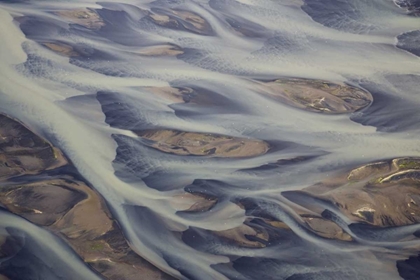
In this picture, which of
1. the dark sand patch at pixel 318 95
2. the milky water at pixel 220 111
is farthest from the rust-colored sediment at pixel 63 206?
the dark sand patch at pixel 318 95

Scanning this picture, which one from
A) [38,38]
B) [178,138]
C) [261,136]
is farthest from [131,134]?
[38,38]

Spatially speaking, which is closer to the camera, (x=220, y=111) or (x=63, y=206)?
(x=63, y=206)

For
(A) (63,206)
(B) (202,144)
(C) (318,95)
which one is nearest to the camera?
(A) (63,206)

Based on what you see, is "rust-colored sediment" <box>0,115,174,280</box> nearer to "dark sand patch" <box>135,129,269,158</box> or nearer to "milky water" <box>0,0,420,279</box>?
"milky water" <box>0,0,420,279</box>

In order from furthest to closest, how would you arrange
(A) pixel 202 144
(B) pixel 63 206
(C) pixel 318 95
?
(C) pixel 318 95, (A) pixel 202 144, (B) pixel 63 206

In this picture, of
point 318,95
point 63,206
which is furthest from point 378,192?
point 63,206

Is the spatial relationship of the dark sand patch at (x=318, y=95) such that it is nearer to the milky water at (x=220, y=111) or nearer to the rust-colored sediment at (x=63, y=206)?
the milky water at (x=220, y=111)

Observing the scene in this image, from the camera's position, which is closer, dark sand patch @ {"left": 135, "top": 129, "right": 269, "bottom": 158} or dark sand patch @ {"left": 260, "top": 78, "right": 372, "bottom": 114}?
dark sand patch @ {"left": 135, "top": 129, "right": 269, "bottom": 158}

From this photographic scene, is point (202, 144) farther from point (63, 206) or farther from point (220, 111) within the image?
point (63, 206)

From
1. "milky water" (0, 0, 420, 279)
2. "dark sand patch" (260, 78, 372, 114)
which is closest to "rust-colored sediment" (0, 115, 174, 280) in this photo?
"milky water" (0, 0, 420, 279)
